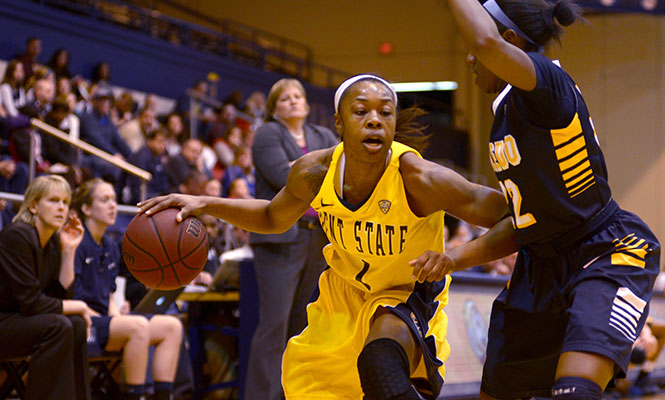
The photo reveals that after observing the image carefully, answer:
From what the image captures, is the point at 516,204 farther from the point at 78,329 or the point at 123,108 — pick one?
the point at 123,108

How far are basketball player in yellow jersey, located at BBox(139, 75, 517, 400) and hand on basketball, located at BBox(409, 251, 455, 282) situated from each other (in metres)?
0.22

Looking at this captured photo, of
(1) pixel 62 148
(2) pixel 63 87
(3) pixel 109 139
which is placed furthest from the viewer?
(3) pixel 109 139

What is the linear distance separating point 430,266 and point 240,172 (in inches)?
296

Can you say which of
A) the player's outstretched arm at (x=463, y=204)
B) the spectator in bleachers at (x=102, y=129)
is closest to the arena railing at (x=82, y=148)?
the spectator in bleachers at (x=102, y=129)

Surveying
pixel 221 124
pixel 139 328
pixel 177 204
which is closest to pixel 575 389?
pixel 177 204

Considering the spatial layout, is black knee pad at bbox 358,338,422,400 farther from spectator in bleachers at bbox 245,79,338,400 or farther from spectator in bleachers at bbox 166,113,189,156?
spectator in bleachers at bbox 166,113,189,156

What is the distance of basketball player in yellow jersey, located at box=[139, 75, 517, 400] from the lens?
3.06 metres

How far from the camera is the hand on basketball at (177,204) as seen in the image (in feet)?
11.1

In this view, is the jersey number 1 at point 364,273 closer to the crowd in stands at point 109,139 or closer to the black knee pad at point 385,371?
the black knee pad at point 385,371

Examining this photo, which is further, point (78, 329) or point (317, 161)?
point (78, 329)

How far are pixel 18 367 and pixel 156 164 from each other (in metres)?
5.09

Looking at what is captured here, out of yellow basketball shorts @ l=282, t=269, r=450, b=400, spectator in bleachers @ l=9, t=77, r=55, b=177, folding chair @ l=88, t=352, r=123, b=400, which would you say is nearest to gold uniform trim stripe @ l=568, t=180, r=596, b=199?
yellow basketball shorts @ l=282, t=269, r=450, b=400

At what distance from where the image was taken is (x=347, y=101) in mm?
3207

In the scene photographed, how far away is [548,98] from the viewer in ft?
8.63
